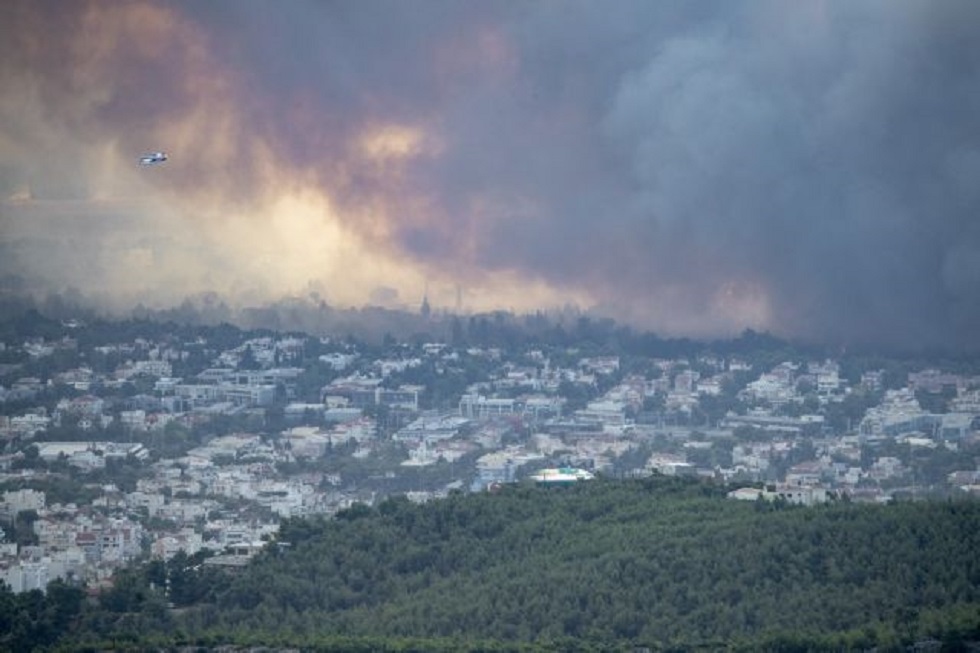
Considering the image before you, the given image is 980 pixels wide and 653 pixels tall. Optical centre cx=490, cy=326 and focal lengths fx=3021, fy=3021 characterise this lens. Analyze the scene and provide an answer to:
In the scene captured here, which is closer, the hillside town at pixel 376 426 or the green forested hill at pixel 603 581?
the green forested hill at pixel 603 581

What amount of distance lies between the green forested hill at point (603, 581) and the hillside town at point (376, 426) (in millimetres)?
5937

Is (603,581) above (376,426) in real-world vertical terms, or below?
below

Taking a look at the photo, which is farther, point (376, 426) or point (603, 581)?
point (376, 426)

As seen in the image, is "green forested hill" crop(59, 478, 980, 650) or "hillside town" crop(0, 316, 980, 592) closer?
"green forested hill" crop(59, 478, 980, 650)

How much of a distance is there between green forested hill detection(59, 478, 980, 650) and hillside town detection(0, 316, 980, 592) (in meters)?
5.94

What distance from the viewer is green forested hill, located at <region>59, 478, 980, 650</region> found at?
36625mm

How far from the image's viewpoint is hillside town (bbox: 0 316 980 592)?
174 ft

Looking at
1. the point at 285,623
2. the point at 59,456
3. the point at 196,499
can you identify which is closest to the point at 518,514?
the point at 285,623

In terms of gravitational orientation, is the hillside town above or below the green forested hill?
above

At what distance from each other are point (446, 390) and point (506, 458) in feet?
25.3

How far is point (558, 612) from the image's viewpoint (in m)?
38.0

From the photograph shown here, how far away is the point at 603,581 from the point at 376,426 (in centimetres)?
2446

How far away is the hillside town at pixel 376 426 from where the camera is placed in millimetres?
52938

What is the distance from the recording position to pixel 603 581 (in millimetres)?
38938
